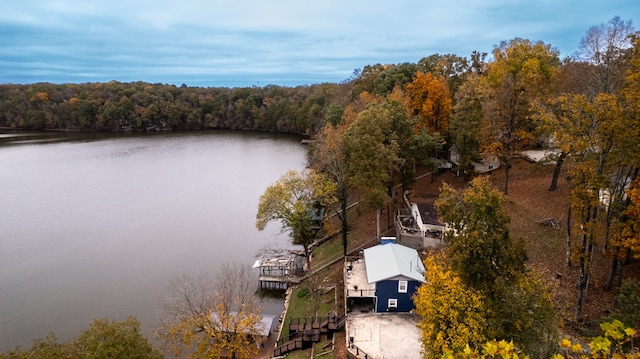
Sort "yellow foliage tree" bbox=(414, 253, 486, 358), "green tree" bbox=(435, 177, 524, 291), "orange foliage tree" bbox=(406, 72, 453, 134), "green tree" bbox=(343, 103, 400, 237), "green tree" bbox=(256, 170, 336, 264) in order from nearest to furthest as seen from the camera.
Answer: "green tree" bbox=(435, 177, 524, 291) → "yellow foliage tree" bbox=(414, 253, 486, 358) → "green tree" bbox=(343, 103, 400, 237) → "green tree" bbox=(256, 170, 336, 264) → "orange foliage tree" bbox=(406, 72, 453, 134)

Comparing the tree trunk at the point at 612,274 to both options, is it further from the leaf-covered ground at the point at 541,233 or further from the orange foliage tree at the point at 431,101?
the orange foliage tree at the point at 431,101

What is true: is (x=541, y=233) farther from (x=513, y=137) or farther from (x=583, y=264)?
(x=513, y=137)

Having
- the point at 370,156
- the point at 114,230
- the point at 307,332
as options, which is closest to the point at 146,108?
the point at 114,230

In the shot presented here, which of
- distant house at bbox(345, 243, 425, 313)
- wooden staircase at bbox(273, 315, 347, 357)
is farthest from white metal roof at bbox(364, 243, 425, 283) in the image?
wooden staircase at bbox(273, 315, 347, 357)

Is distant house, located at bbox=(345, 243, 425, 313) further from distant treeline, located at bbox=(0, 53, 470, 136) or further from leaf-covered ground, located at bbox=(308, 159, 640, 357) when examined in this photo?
distant treeline, located at bbox=(0, 53, 470, 136)

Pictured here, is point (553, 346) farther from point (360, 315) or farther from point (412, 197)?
point (412, 197)

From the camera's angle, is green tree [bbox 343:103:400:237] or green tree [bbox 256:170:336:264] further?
green tree [bbox 256:170:336:264]
